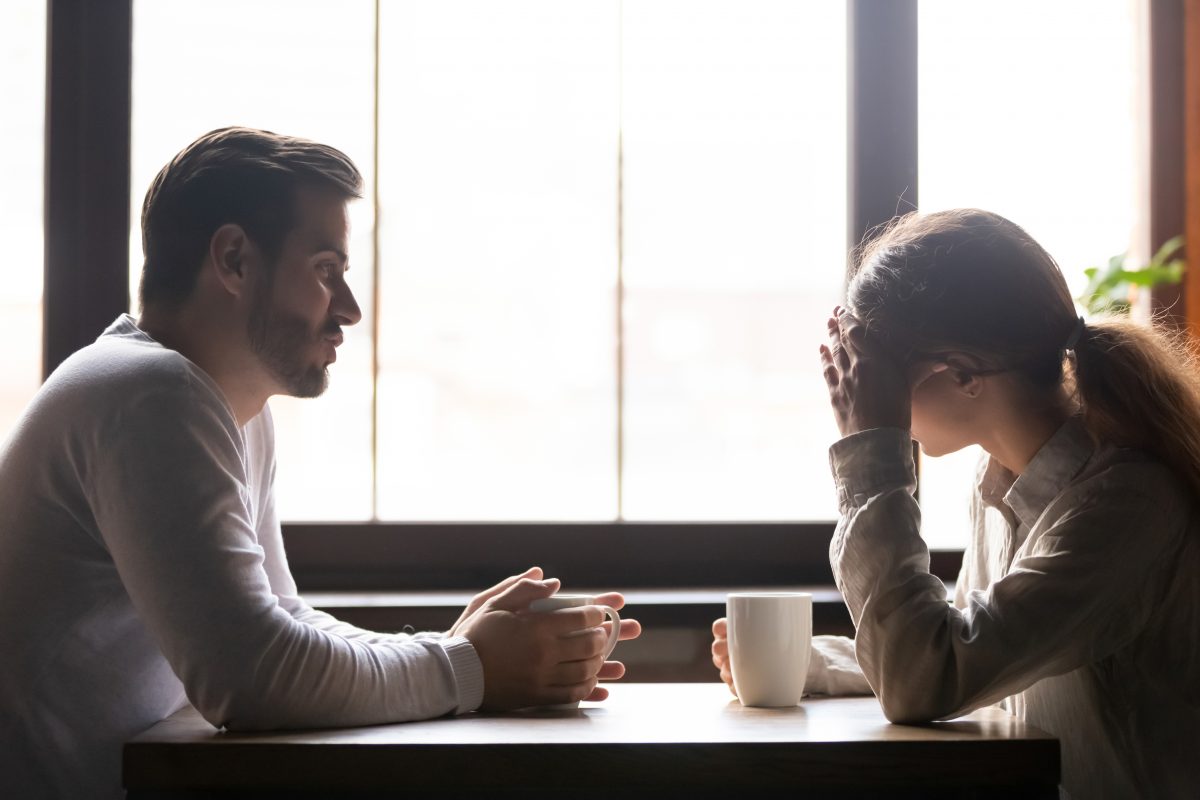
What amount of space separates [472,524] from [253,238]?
885 millimetres

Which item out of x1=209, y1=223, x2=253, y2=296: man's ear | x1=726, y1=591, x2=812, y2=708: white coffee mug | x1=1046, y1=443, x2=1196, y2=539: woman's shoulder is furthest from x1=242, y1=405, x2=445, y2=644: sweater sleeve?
x1=1046, y1=443, x2=1196, y2=539: woman's shoulder

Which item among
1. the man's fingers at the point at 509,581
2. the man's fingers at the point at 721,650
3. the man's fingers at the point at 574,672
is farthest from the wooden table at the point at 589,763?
the man's fingers at the point at 721,650

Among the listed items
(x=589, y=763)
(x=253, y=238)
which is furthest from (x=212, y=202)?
(x=589, y=763)

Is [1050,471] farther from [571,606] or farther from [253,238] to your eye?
[253,238]

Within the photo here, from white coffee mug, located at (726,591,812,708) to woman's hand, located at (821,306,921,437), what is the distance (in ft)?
0.68

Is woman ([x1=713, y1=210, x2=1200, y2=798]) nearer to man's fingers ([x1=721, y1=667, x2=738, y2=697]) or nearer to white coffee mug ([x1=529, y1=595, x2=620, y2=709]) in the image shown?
man's fingers ([x1=721, y1=667, x2=738, y2=697])

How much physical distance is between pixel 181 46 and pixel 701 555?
1.35 meters

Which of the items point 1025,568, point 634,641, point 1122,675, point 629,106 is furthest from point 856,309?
point 629,106

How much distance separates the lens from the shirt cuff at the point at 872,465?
123 centimetres

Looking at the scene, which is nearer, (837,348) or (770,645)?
(770,645)

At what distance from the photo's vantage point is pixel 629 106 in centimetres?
218

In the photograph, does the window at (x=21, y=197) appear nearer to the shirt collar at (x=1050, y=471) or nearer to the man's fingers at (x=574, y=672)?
the man's fingers at (x=574, y=672)

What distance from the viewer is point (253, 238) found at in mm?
1318

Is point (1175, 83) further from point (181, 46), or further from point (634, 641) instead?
point (181, 46)
